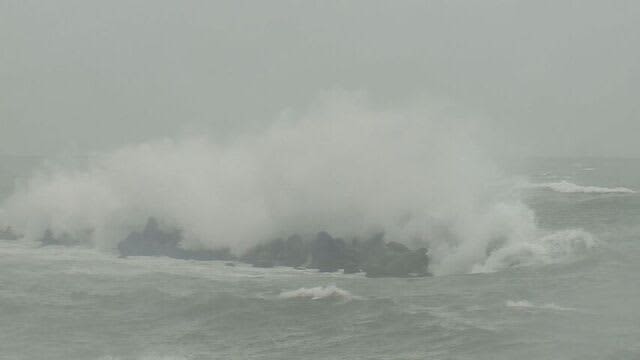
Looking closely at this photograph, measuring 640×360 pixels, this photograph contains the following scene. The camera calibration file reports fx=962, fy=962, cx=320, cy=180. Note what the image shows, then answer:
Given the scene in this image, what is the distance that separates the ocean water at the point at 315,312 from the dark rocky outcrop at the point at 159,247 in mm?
2297

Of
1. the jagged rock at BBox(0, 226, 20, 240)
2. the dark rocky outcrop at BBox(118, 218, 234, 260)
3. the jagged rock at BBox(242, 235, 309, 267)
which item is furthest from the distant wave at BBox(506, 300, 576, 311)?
the jagged rock at BBox(0, 226, 20, 240)

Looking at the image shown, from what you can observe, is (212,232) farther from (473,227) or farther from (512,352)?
(512,352)

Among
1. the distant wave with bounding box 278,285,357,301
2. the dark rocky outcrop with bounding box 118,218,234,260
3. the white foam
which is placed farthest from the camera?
the dark rocky outcrop with bounding box 118,218,234,260

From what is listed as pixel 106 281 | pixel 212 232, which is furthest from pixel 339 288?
pixel 212 232

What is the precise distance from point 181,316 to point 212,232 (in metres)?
16.4

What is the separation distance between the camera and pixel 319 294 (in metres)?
30.1

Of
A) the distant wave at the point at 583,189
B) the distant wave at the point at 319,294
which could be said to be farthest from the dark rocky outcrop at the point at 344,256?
the distant wave at the point at 583,189

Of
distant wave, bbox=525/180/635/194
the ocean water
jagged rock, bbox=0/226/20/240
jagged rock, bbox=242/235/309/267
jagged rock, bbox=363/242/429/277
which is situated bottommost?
the ocean water

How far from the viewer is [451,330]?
24906 millimetres

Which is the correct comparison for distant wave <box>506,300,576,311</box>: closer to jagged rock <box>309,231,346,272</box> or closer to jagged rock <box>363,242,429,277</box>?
jagged rock <box>363,242,429,277</box>

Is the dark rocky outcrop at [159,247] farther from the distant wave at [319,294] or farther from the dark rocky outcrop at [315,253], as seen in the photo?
the distant wave at [319,294]

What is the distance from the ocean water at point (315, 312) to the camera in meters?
23.5

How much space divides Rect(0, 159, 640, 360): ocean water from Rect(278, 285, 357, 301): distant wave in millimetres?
46

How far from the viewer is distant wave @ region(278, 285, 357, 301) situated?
29.9m
